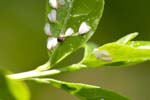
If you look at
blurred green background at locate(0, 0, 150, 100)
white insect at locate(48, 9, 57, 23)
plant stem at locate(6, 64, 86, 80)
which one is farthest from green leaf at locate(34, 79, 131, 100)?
blurred green background at locate(0, 0, 150, 100)

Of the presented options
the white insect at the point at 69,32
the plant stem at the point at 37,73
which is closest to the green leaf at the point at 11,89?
the plant stem at the point at 37,73

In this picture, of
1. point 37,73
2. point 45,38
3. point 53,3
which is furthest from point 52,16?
point 45,38

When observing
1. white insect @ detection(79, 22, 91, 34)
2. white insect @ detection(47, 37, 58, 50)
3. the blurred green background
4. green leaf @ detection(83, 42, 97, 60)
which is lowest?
the blurred green background

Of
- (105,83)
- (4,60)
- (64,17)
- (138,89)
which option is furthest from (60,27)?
(138,89)

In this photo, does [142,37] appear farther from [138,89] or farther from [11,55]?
[11,55]

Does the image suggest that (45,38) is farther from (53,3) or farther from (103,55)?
(103,55)

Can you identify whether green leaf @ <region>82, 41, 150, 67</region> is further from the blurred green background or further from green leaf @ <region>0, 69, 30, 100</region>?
the blurred green background

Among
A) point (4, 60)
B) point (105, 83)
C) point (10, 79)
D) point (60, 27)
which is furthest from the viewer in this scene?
point (105, 83)

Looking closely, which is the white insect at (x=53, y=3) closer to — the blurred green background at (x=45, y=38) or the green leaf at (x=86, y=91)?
the green leaf at (x=86, y=91)
